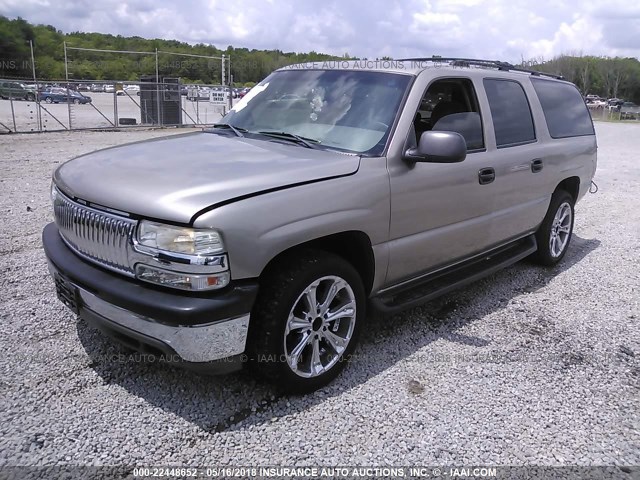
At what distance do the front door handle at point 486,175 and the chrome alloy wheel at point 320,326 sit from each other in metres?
1.54

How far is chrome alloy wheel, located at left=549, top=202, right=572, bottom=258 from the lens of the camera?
570cm

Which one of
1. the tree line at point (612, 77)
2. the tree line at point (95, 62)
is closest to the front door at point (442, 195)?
the tree line at point (95, 62)

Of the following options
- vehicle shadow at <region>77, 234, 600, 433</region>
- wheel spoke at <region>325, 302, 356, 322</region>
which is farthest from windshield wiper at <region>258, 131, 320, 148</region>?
vehicle shadow at <region>77, 234, 600, 433</region>

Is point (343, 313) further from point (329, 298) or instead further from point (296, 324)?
point (296, 324)

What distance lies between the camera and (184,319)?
2.54 m

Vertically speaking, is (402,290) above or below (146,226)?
below

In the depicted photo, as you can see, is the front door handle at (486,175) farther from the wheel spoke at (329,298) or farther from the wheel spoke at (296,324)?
the wheel spoke at (296,324)

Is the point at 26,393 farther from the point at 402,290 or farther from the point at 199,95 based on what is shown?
the point at 199,95

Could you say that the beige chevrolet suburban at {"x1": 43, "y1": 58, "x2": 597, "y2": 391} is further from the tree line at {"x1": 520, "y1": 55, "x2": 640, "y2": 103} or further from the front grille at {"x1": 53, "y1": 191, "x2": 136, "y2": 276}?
the tree line at {"x1": 520, "y1": 55, "x2": 640, "y2": 103}

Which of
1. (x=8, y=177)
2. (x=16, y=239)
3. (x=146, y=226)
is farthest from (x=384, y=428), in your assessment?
(x=8, y=177)

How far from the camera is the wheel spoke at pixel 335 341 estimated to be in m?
3.26

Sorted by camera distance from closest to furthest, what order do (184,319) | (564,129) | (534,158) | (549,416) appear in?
(184,319) → (549,416) → (534,158) → (564,129)

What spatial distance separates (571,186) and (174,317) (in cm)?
494

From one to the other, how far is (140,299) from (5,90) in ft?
66.7
